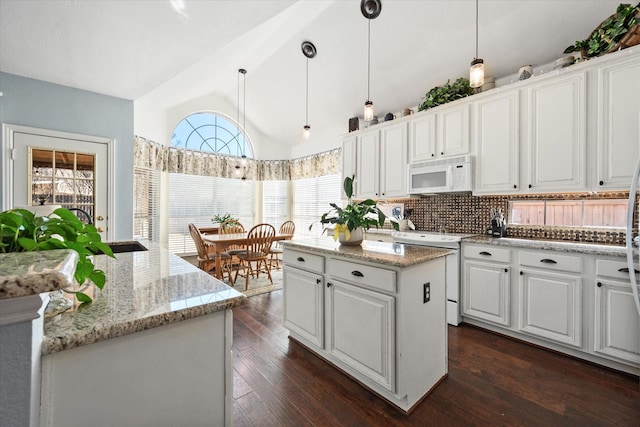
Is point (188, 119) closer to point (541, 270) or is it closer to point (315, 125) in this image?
point (315, 125)

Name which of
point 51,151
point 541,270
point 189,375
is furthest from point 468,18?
point 51,151

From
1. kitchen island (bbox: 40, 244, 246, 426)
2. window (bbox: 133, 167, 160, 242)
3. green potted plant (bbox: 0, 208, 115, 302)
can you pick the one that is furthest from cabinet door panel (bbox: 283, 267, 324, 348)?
window (bbox: 133, 167, 160, 242)

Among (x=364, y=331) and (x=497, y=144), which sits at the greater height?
(x=497, y=144)

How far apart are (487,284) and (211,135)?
5.17 m

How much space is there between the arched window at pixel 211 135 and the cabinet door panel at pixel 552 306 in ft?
16.9

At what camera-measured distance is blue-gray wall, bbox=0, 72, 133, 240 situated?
2.69 metres

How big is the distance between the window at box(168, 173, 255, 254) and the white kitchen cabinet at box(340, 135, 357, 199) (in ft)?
6.10

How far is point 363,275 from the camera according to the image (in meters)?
1.74

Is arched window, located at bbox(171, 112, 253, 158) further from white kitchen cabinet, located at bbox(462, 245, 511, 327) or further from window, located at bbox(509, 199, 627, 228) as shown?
window, located at bbox(509, 199, 627, 228)

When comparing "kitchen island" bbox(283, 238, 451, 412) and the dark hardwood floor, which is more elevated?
"kitchen island" bbox(283, 238, 451, 412)

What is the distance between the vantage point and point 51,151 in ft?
9.43

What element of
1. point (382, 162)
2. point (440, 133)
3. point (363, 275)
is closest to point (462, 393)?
point (363, 275)

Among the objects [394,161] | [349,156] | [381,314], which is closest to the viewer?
[381,314]

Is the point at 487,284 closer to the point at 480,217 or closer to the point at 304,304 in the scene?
the point at 480,217
